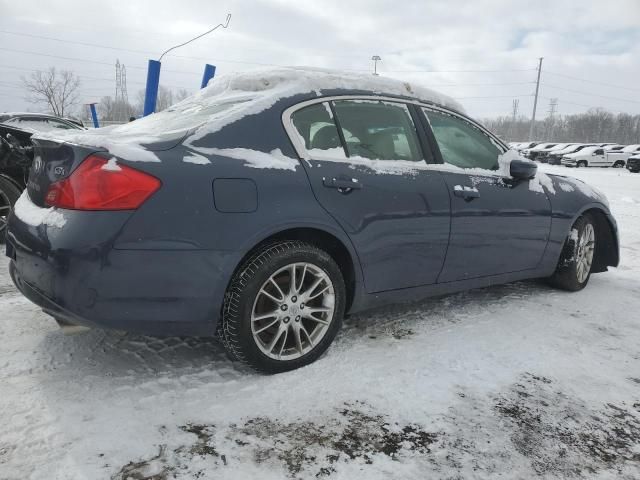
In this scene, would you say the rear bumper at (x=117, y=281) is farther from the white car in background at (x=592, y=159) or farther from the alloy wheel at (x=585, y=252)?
the white car in background at (x=592, y=159)

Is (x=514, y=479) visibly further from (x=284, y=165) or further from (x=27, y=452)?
(x=27, y=452)

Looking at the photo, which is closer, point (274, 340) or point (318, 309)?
point (274, 340)

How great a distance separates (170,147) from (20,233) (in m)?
0.85

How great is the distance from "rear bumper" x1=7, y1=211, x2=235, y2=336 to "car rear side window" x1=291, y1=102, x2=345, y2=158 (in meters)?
0.78

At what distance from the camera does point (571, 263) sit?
4.11 meters

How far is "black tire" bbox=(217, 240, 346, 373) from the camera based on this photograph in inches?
92.7

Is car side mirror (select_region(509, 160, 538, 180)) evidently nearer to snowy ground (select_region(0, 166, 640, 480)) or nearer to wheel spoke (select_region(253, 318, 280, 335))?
snowy ground (select_region(0, 166, 640, 480))

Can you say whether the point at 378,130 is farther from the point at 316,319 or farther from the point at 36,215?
the point at 36,215

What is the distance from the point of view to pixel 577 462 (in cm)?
196

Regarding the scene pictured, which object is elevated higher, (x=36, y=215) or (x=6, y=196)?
(x=36, y=215)

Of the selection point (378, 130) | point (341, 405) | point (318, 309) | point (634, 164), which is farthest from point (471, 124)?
point (634, 164)

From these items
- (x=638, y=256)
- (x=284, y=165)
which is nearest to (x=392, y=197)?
(x=284, y=165)

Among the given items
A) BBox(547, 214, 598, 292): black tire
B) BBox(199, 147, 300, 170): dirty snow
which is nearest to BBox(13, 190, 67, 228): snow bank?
BBox(199, 147, 300, 170): dirty snow

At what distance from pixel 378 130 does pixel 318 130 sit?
436 millimetres
